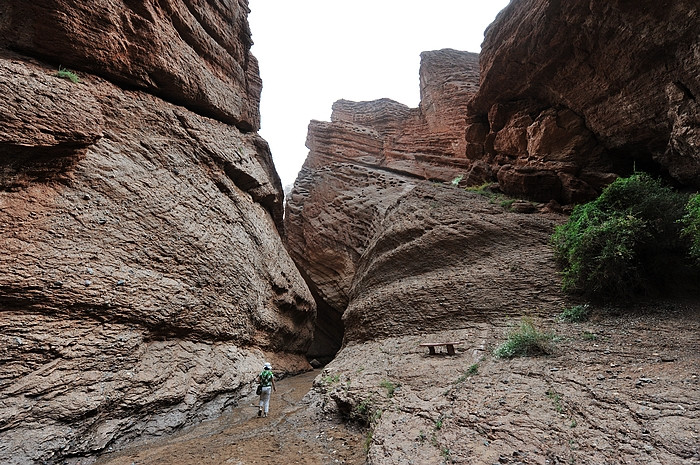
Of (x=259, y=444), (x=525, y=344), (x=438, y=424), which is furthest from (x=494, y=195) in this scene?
(x=259, y=444)

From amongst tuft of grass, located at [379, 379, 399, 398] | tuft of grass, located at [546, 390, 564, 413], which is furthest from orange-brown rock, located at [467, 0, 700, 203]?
tuft of grass, located at [379, 379, 399, 398]

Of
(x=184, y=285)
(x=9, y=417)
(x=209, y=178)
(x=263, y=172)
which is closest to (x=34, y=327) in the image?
(x=9, y=417)

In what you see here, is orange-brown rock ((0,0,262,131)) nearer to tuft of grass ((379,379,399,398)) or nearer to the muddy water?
the muddy water

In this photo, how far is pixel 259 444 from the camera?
19.8 feet

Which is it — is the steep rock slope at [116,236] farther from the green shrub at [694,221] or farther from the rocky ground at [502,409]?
the green shrub at [694,221]

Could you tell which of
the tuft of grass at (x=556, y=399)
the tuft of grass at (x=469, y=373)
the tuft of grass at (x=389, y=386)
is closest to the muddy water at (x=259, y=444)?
the tuft of grass at (x=389, y=386)

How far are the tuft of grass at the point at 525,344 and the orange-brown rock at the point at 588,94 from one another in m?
5.41

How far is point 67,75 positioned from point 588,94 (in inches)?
559

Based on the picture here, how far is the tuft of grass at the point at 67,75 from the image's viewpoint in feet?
23.6

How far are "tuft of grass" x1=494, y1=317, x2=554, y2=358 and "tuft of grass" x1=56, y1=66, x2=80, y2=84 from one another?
11.1 metres

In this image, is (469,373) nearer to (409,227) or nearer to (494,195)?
(409,227)

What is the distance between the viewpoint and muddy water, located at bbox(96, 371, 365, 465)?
17.5 ft

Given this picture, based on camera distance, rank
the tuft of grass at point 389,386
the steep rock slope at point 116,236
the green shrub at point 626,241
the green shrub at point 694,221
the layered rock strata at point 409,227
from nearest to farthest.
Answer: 1. the green shrub at point 694,221
2. the steep rock slope at point 116,236
3. the tuft of grass at point 389,386
4. the green shrub at point 626,241
5. the layered rock strata at point 409,227

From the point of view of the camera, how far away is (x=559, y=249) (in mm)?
8625
